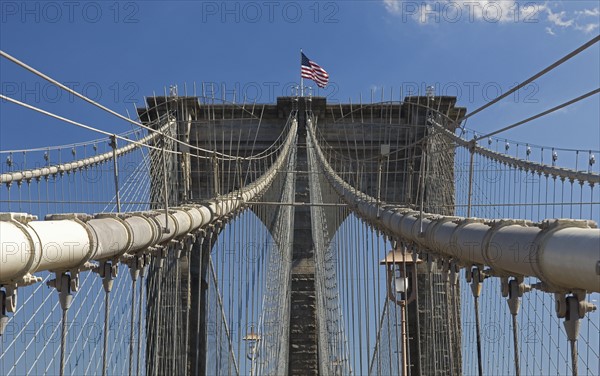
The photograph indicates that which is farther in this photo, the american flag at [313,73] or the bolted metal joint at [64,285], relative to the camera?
the american flag at [313,73]

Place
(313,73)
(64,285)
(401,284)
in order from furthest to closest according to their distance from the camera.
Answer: (313,73), (401,284), (64,285)

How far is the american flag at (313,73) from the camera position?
19.1 m

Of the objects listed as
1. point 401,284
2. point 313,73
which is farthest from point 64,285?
point 313,73

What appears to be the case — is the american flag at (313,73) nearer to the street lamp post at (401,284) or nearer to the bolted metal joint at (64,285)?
the street lamp post at (401,284)

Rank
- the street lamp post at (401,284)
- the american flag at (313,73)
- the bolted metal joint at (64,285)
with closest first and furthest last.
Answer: the bolted metal joint at (64,285) → the street lamp post at (401,284) → the american flag at (313,73)

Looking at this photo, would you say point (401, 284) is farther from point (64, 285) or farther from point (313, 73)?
point (313, 73)

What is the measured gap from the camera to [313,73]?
19.2 m

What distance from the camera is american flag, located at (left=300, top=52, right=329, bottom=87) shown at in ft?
62.6

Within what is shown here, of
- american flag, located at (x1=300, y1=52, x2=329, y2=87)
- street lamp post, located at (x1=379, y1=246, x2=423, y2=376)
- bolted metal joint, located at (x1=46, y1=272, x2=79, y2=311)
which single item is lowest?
street lamp post, located at (x1=379, y1=246, x2=423, y2=376)

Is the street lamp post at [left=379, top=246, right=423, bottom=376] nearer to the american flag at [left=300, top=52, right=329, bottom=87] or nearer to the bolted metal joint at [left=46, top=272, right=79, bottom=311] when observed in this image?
the bolted metal joint at [left=46, top=272, right=79, bottom=311]

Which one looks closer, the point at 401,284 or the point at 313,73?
the point at 401,284

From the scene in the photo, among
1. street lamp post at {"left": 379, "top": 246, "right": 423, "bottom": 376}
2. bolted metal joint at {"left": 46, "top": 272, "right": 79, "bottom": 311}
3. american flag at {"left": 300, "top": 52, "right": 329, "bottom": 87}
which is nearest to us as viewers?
bolted metal joint at {"left": 46, "top": 272, "right": 79, "bottom": 311}

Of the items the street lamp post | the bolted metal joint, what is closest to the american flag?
the street lamp post

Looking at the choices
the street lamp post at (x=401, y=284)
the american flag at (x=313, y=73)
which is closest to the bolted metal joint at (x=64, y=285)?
the street lamp post at (x=401, y=284)
